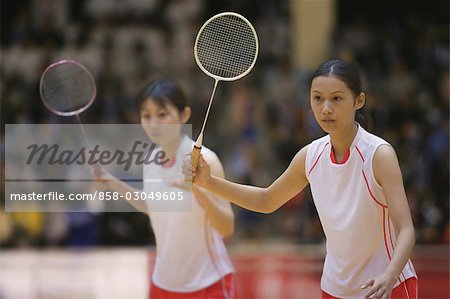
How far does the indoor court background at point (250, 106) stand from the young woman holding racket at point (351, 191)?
4.10 metres

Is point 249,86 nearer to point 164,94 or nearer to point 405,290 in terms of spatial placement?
point 164,94

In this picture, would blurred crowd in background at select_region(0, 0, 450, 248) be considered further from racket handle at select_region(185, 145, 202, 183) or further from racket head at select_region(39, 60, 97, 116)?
racket handle at select_region(185, 145, 202, 183)

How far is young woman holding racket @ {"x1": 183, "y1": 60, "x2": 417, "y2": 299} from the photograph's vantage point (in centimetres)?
376

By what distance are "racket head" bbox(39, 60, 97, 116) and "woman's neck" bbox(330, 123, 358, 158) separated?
1.78 m

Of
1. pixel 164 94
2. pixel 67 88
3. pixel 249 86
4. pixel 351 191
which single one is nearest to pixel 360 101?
pixel 351 191

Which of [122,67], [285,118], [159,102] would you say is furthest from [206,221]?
[122,67]

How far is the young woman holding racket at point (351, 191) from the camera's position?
3758 mm

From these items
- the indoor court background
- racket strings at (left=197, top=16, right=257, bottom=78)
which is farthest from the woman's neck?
the indoor court background

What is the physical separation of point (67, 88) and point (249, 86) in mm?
7523

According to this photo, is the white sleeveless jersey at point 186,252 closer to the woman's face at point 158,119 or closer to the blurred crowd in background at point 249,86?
the woman's face at point 158,119

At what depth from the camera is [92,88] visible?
5.12 metres

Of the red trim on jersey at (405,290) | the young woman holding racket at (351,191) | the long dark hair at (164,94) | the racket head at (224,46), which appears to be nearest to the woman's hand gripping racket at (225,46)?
the racket head at (224,46)

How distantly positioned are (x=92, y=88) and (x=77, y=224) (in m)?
5.74

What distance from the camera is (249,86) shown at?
12570mm
